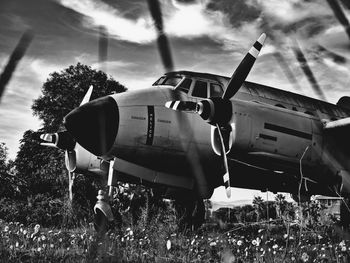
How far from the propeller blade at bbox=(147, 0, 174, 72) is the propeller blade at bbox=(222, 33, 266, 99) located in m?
7.47

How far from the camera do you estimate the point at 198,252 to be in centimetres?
483

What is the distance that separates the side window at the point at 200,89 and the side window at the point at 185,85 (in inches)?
6.8

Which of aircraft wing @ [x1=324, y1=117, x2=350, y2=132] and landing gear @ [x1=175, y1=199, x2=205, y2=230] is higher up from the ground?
aircraft wing @ [x1=324, y1=117, x2=350, y2=132]

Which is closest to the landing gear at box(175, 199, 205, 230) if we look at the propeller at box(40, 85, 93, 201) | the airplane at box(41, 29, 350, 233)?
the airplane at box(41, 29, 350, 233)

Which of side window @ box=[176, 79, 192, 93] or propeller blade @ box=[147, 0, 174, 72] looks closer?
propeller blade @ box=[147, 0, 174, 72]

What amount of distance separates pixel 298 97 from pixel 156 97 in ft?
17.7

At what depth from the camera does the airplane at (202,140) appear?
8188mm

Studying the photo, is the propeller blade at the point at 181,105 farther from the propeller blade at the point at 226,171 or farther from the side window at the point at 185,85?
the side window at the point at 185,85

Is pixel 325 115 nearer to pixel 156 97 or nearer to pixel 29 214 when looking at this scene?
pixel 156 97

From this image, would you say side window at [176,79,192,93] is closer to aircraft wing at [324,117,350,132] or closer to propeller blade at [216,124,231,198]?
propeller blade at [216,124,231,198]

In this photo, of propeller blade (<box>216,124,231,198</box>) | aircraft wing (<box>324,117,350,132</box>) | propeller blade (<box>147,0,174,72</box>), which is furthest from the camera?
aircraft wing (<box>324,117,350,132</box>)

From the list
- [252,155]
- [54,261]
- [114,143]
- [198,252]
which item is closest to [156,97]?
[114,143]

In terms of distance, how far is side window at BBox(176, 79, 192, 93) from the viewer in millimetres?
9672

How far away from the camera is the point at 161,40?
939 mm
